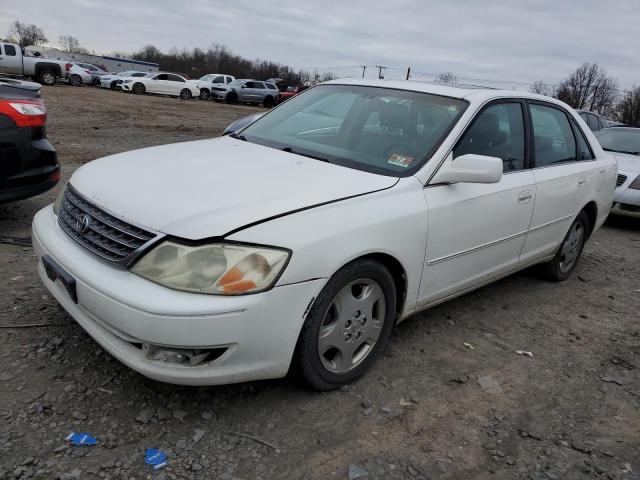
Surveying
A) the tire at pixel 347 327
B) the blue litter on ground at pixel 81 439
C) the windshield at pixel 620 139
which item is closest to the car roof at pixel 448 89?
the tire at pixel 347 327

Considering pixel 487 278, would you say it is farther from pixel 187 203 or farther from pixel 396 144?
pixel 187 203

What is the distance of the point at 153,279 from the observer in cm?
229

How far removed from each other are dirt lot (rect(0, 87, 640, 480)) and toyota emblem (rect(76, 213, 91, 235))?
2.16 feet

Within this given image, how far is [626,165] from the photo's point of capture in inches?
312

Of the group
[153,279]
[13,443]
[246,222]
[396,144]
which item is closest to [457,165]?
[396,144]

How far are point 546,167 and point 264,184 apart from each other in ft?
7.90

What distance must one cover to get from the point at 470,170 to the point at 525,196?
953 millimetres

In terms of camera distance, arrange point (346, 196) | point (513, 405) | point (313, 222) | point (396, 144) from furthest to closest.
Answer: point (396, 144) → point (513, 405) → point (346, 196) → point (313, 222)

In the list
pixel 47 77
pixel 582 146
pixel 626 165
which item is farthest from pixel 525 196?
pixel 47 77

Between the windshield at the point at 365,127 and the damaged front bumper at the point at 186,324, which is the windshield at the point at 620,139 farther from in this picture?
the damaged front bumper at the point at 186,324

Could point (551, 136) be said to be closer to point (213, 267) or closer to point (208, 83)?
point (213, 267)

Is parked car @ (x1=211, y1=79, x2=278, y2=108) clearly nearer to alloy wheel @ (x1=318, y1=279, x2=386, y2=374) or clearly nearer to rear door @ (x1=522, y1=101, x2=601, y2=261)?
rear door @ (x1=522, y1=101, x2=601, y2=261)

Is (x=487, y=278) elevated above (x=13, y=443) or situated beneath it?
elevated above

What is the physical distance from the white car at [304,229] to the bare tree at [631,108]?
1778 inches
